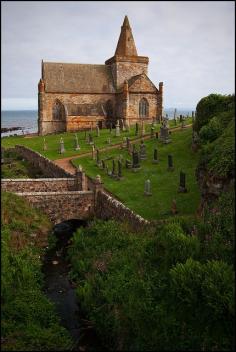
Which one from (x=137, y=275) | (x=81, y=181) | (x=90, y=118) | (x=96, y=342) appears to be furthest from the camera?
(x=90, y=118)

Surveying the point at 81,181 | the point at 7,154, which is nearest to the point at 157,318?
the point at 81,181

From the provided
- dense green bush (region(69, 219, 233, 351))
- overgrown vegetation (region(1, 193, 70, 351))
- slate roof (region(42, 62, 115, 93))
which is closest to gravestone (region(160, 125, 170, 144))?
overgrown vegetation (region(1, 193, 70, 351))

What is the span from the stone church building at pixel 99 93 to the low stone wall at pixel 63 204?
35198 millimetres

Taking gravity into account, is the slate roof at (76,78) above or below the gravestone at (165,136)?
above

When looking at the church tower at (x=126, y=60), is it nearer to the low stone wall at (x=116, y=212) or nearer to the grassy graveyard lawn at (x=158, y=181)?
the grassy graveyard lawn at (x=158, y=181)

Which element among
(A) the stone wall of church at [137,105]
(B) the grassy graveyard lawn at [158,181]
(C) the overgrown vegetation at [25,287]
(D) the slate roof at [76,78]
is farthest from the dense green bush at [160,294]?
(D) the slate roof at [76,78]

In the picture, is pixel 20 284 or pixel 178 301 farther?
pixel 20 284

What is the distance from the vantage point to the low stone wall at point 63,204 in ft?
64.8

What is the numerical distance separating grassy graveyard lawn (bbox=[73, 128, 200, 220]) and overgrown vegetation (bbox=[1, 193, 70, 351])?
5312mm

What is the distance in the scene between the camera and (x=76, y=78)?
56406mm

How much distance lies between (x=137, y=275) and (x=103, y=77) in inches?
1957

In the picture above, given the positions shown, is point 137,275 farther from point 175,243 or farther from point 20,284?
point 20,284

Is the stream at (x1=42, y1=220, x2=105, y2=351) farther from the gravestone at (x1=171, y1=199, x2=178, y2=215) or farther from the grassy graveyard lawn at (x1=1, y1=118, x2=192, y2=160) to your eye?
the grassy graveyard lawn at (x1=1, y1=118, x2=192, y2=160)

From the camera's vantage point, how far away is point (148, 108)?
56.0 m
